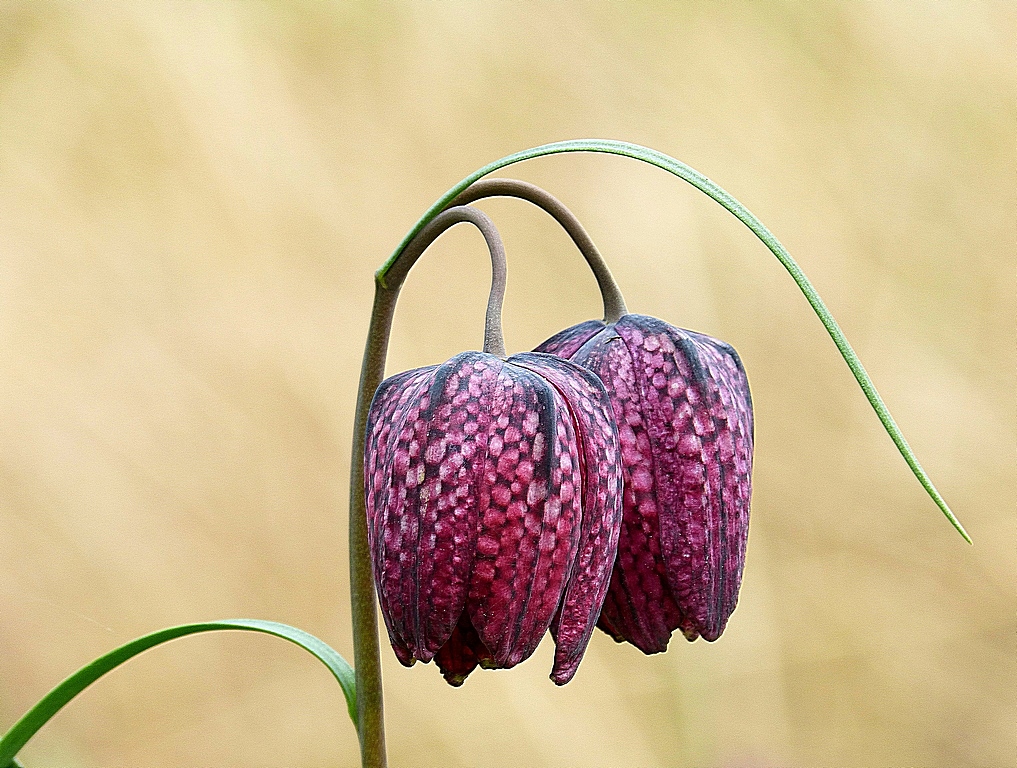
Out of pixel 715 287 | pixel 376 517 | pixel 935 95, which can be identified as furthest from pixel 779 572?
pixel 376 517

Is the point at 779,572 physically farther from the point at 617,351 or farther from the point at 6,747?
the point at 6,747

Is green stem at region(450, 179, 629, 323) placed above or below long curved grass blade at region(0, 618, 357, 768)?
above

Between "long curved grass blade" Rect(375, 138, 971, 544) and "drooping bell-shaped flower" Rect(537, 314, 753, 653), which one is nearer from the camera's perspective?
"long curved grass blade" Rect(375, 138, 971, 544)

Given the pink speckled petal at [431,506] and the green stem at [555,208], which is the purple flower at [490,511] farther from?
the green stem at [555,208]

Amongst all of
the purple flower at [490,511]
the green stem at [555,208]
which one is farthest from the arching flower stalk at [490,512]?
the green stem at [555,208]

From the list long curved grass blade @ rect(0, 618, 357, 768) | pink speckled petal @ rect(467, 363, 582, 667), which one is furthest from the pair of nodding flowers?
long curved grass blade @ rect(0, 618, 357, 768)

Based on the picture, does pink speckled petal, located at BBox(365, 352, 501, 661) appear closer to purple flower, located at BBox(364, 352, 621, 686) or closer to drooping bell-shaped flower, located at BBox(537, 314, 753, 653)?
purple flower, located at BBox(364, 352, 621, 686)
